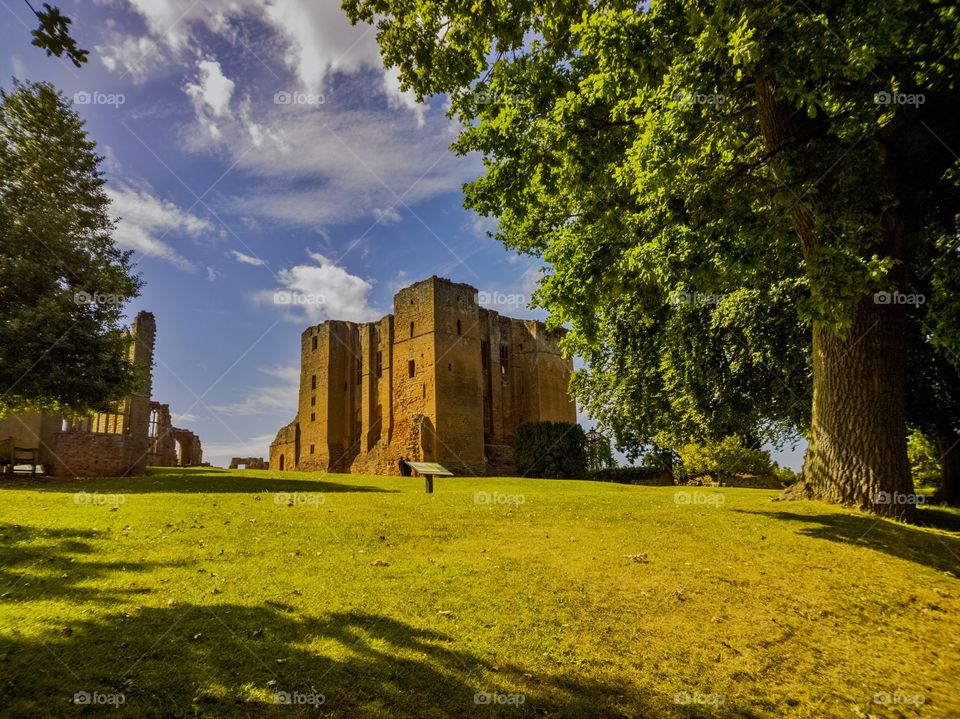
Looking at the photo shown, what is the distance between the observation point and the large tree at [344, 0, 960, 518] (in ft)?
27.0

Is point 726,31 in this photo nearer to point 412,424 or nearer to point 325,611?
point 325,611

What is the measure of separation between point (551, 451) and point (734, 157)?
100.0 ft

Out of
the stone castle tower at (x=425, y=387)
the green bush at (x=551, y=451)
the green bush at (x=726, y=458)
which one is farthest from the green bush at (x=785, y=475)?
the stone castle tower at (x=425, y=387)

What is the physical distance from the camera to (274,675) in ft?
14.4

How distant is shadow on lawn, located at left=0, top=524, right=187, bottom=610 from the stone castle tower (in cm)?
2930

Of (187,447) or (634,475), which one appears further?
(187,447)

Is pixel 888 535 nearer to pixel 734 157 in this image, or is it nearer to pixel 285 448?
pixel 734 157

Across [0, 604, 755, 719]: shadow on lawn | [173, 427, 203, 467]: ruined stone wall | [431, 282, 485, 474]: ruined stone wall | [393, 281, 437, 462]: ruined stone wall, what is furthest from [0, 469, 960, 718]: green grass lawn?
[173, 427, 203, 467]: ruined stone wall

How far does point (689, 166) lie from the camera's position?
10016 mm

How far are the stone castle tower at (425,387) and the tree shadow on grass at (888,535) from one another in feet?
95.8

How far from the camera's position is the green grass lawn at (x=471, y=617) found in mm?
4301

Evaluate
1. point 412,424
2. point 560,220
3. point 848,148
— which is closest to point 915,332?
point 848,148

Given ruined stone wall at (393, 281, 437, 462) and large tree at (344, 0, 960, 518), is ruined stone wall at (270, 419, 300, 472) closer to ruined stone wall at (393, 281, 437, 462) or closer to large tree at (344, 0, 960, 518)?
→ ruined stone wall at (393, 281, 437, 462)

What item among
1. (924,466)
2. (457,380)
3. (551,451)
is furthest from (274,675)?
(457,380)
